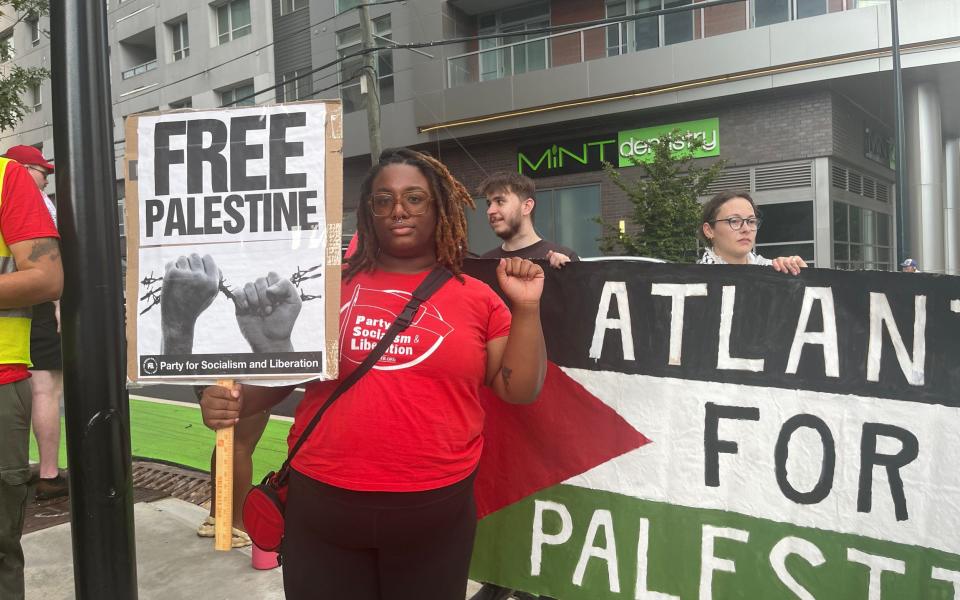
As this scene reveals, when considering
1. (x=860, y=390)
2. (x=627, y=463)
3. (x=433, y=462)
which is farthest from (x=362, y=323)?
(x=860, y=390)

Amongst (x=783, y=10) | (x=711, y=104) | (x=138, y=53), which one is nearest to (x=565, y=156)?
(x=711, y=104)

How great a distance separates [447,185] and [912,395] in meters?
1.64

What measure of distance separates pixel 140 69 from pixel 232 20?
6.05 metres

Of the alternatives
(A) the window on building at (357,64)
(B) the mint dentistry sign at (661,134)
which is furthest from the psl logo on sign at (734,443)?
(A) the window on building at (357,64)

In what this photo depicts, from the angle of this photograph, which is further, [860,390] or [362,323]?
[860,390]

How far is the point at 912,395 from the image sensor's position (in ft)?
7.45

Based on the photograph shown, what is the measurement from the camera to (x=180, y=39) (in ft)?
90.0

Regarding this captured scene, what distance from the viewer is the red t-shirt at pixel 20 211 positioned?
2.28m

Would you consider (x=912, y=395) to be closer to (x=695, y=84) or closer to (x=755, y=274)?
(x=755, y=274)

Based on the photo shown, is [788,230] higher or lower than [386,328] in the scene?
higher

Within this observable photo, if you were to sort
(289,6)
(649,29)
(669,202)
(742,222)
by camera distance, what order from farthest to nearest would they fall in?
(289,6)
(649,29)
(669,202)
(742,222)

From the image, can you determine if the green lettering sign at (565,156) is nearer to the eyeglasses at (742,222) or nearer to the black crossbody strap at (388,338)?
the eyeglasses at (742,222)

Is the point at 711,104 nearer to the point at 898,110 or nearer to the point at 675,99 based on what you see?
the point at 675,99

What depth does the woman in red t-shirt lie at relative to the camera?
70.5 inches
